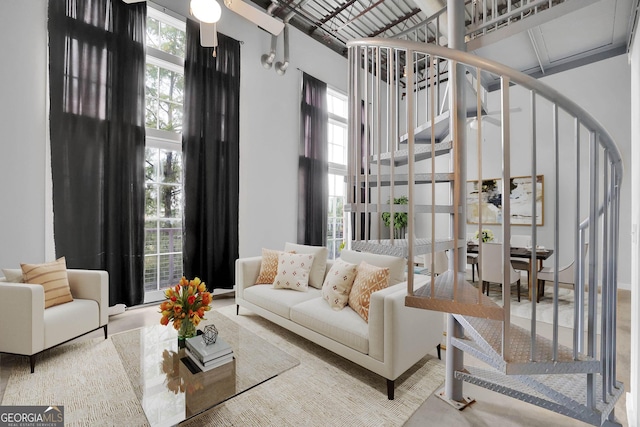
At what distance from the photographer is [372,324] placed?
2.02m

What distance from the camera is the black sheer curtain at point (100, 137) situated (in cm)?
283

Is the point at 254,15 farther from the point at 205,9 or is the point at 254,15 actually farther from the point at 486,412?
the point at 486,412

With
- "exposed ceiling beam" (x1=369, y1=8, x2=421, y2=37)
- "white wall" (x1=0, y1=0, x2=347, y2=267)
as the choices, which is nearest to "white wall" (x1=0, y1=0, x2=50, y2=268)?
"white wall" (x1=0, y1=0, x2=347, y2=267)

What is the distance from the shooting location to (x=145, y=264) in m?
3.54

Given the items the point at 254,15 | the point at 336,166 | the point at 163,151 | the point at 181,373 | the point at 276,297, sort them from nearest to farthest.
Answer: the point at 181,373 < the point at 254,15 < the point at 276,297 < the point at 163,151 < the point at 336,166

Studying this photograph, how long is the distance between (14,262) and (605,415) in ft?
14.0

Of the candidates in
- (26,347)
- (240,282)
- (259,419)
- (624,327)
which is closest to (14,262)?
(26,347)

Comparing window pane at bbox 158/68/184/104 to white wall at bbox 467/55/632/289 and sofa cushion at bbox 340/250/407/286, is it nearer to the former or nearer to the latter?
sofa cushion at bbox 340/250/407/286

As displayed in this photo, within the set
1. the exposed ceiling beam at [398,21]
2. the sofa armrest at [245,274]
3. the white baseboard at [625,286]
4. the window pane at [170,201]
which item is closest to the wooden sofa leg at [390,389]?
the sofa armrest at [245,274]

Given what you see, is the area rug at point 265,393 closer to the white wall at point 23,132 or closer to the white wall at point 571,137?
the white wall at point 23,132

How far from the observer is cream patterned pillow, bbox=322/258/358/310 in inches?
98.6

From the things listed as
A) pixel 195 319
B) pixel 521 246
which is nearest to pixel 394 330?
pixel 195 319

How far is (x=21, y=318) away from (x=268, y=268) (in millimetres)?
1981

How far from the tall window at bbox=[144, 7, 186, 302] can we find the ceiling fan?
5.49 feet
